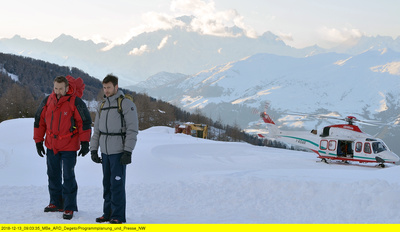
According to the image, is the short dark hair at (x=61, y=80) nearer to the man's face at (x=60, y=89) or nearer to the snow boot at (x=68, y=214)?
the man's face at (x=60, y=89)

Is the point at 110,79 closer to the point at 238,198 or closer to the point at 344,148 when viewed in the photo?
the point at 238,198

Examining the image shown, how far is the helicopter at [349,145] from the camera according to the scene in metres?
19.9

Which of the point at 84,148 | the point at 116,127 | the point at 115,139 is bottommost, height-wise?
the point at 84,148

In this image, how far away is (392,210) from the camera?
308 inches

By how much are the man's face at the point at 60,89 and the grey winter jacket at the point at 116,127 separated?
0.83 m

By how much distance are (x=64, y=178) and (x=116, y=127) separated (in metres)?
1.39

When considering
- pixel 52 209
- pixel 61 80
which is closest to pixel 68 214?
pixel 52 209

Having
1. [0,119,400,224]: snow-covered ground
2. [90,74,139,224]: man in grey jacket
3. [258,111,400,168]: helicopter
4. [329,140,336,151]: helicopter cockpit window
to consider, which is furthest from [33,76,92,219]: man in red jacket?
[329,140,336,151]: helicopter cockpit window

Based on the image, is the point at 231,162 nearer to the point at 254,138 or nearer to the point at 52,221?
the point at 52,221

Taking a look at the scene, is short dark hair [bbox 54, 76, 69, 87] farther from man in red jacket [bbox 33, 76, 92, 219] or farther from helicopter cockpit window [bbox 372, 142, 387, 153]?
helicopter cockpit window [bbox 372, 142, 387, 153]

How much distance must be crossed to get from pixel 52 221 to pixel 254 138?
422ft

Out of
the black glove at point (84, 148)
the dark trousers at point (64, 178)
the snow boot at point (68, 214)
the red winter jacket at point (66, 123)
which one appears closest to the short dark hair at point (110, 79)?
the red winter jacket at point (66, 123)

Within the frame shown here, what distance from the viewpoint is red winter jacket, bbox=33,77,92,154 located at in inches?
263

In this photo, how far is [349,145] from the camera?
68.4ft
